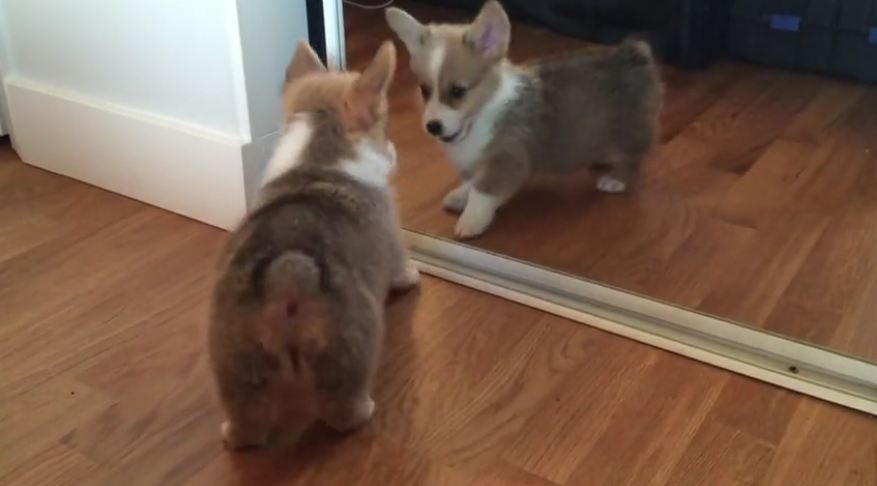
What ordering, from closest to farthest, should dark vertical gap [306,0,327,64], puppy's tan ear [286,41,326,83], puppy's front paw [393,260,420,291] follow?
puppy's tan ear [286,41,326,83] < puppy's front paw [393,260,420,291] < dark vertical gap [306,0,327,64]

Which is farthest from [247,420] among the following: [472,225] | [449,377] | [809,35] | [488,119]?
[809,35]

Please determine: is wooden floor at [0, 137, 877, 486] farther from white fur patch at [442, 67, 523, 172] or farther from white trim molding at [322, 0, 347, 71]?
white trim molding at [322, 0, 347, 71]

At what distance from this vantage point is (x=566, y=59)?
197cm

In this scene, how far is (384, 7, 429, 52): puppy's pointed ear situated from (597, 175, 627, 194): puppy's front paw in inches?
21.9

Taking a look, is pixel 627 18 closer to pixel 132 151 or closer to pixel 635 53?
pixel 635 53

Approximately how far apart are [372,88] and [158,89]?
2.26 feet

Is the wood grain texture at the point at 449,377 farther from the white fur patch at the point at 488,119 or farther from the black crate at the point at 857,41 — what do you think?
the black crate at the point at 857,41

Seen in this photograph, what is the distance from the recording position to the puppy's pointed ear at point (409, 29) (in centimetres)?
184

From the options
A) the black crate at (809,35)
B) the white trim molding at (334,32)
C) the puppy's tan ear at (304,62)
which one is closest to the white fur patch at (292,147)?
the puppy's tan ear at (304,62)

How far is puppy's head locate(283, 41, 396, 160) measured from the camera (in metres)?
1.36

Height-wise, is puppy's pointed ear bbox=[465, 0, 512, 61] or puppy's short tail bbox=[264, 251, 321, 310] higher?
puppy's pointed ear bbox=[465, 0, 512, 61]

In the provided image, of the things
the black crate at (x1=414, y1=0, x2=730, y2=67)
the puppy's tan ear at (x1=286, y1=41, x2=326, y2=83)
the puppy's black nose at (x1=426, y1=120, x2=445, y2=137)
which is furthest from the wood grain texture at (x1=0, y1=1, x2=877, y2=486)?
the black crate at (x1=414, y1=0, x2=730, y2=67)

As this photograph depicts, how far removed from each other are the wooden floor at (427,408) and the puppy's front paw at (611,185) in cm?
54

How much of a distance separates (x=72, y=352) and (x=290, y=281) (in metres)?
0.58
